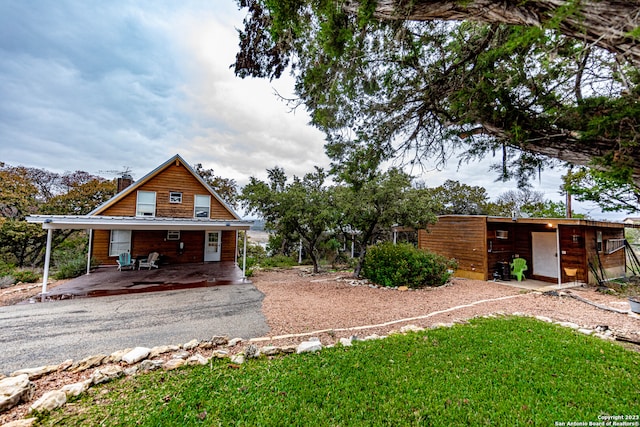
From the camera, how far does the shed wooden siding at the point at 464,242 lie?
407 inches

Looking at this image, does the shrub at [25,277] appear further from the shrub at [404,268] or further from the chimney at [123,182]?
the shrub at [404,268]

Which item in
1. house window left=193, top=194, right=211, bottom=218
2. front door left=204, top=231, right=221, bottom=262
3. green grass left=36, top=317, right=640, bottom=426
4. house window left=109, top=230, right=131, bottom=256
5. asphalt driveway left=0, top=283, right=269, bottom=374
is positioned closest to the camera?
green grass left=36, top=317, right=640, bottom=426

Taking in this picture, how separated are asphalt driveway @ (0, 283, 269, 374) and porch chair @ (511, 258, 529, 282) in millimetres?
10721

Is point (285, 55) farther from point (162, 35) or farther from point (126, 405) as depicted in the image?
point (162, 35)

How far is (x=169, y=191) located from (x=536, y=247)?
59.6ft

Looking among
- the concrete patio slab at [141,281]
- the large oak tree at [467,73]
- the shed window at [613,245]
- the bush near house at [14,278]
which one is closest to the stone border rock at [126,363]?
the large oak tree at [467,73]

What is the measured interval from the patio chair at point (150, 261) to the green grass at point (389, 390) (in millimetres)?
10569

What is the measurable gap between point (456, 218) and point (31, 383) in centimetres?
1309

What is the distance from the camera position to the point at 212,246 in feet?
47.1

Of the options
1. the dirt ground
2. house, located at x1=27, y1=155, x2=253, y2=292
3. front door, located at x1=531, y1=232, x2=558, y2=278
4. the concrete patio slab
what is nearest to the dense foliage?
the dirt ground

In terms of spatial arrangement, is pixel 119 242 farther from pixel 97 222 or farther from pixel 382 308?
pixel 382 308

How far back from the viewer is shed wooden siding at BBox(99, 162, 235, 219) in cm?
1228

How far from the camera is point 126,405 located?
2.38 meters

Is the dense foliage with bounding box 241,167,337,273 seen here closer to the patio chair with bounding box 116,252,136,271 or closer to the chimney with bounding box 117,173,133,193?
the patio chair with bounding box 116,252,136,271
